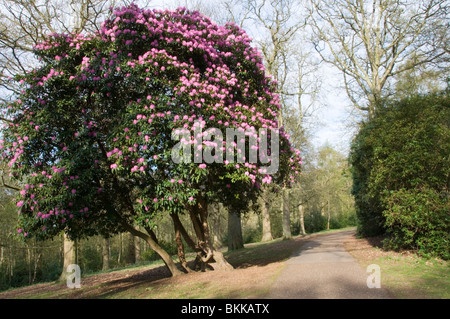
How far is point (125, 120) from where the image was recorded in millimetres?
7180

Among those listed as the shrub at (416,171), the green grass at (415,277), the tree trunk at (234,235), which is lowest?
the tree trunk at (234,235)

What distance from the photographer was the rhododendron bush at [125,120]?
7.03 metres

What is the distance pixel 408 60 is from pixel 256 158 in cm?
1579

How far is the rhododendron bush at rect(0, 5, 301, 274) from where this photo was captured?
703 cm

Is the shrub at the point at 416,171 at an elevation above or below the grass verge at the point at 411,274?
above

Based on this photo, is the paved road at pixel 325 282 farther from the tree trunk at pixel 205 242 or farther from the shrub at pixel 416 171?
the shrub at pixel 416 171

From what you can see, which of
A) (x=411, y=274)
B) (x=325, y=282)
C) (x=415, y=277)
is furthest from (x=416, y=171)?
(x=325, y=282)

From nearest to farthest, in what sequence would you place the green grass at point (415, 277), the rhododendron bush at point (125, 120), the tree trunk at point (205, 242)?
the green grass at point (415, 277) → the rhododendron bush at point (125, 120) → the tree trunk at point (205, 242)

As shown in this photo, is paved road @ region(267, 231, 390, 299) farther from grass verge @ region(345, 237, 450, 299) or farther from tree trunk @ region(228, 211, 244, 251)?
tree trunk @ region(228, 211, 244, 251)

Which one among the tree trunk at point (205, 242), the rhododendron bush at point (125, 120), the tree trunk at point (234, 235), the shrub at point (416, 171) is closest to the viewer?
the rhododendron bush at point (125, 120)

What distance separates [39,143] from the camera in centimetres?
766

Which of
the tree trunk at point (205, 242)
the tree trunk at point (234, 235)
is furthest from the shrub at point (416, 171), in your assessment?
the tree trunk at point (234, 235)
